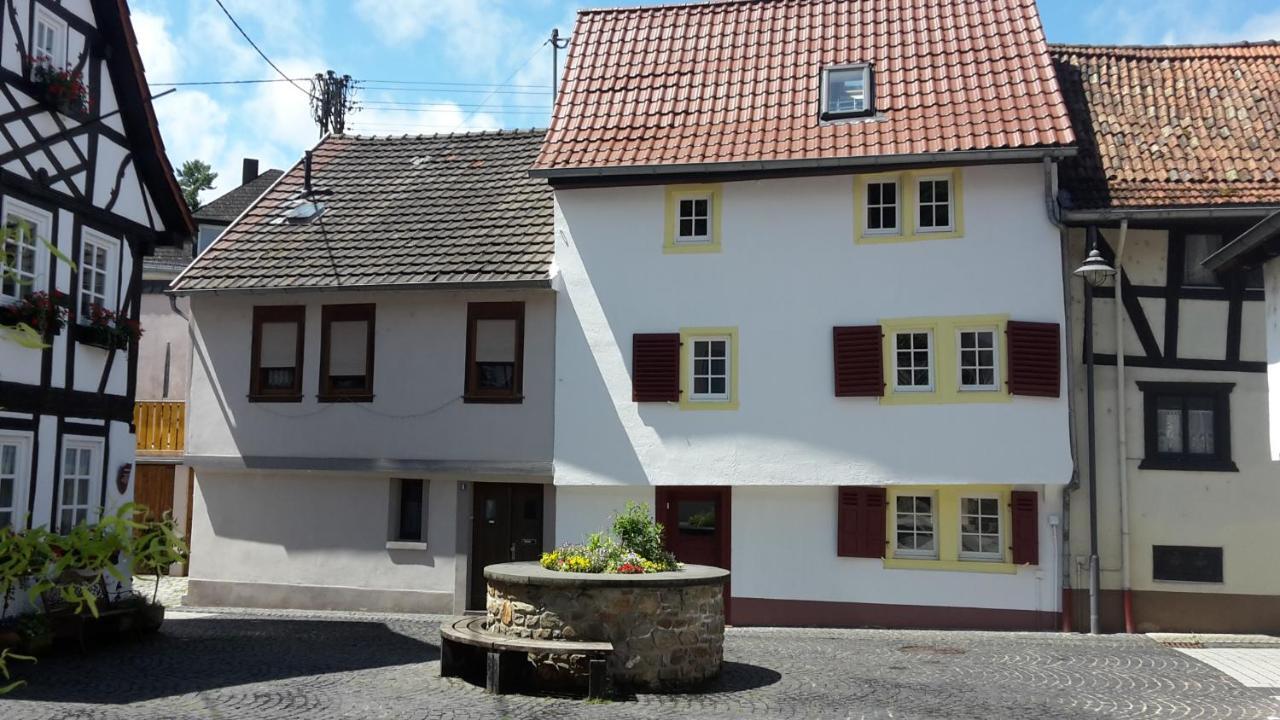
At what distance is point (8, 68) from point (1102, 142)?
15.2 metres

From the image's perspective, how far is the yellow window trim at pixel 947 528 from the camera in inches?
674

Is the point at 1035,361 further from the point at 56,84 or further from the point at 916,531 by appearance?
the point at 56,84

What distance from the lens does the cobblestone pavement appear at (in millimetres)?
10883

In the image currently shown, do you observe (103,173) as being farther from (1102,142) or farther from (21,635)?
(1102,142)

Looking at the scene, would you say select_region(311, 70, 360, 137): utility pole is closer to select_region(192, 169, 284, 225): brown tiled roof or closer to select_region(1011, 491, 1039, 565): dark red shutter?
select_region(192, 169, 284, 225): brown tiled roof

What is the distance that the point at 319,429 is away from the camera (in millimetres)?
19641

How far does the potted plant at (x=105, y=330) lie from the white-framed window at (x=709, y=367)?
802 cm

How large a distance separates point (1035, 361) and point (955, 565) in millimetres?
3132

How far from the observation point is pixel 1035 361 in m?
16.7

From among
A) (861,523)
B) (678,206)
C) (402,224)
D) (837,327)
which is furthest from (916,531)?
(402,224)

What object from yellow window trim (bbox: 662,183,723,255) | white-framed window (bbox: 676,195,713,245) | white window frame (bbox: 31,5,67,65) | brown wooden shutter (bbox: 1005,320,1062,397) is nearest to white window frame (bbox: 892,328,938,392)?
brown wooden shutter (bbox: 1005,320,1062,397)

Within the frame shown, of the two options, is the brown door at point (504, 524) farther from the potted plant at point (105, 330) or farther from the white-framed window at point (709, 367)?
the potted plant at point (105, 330)

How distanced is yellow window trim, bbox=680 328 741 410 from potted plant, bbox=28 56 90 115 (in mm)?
8881

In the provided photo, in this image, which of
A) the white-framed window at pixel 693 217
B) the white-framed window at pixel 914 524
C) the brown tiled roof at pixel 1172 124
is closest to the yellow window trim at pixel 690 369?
the white-framed window at pixel 693 217
